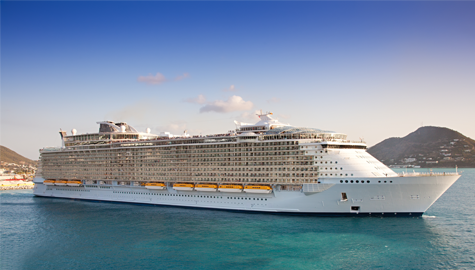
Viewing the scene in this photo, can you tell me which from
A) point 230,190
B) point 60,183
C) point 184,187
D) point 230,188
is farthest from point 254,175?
point 60,183

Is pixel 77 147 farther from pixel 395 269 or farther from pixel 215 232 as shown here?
pixel 395 269

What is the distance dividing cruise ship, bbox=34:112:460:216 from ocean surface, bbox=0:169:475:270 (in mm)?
1683

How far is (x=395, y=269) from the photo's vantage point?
2177 centimetres

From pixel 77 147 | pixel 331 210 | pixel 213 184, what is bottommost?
pixel 331 210

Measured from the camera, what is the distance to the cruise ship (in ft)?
109

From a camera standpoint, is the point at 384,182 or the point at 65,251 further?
the point at 384,182

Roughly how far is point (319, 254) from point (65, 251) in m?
20.9

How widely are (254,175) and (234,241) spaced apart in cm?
1185

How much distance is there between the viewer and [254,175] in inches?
1510

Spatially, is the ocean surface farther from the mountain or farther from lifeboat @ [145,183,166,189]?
the mountain

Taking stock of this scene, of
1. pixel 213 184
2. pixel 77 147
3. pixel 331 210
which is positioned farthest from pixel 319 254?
pixel 77 147

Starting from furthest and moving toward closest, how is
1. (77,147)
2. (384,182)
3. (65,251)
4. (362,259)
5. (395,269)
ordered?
(77,147)
(384,182)
(65,251)
(362,259)
(395,269)

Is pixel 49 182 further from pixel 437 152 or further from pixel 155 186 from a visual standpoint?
pixel 437 152

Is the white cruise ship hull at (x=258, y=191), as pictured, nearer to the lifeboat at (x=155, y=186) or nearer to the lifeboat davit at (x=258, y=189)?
the lifeboat davit at (x=258, y=189)
